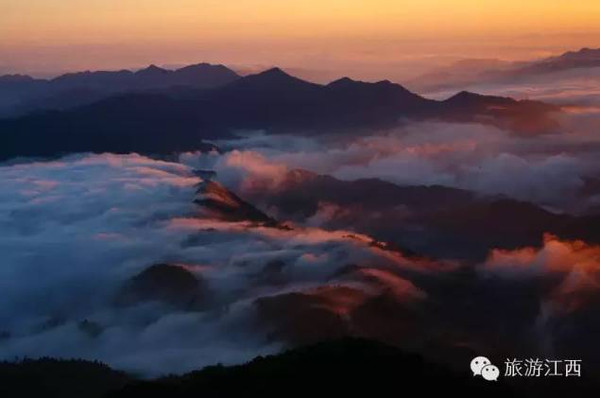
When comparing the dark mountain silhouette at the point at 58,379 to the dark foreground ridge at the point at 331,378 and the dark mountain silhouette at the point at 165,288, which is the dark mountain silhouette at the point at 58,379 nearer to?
the dark foreground ridge at the point at 331,378

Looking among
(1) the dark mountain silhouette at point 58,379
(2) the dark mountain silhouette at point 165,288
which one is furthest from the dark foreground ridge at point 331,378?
(2) the dark mountain silhouette at point 165,288

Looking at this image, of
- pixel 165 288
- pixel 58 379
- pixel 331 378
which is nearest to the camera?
pixel 331 378

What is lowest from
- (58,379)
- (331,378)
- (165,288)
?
(165,288)

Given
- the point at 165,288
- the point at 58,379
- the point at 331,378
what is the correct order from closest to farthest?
1. the point at 331,378
2. the point at 58,379
3. the point at 165,288

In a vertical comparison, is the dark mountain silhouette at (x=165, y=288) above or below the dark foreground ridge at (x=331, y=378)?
below

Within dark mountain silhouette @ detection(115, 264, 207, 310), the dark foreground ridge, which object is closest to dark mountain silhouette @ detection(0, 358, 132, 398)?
the dark foreground ridge

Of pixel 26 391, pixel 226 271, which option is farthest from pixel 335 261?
pixel 26 391

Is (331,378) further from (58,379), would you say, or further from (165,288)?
(165,288)

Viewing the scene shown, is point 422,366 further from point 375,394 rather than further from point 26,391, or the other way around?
point 26,391

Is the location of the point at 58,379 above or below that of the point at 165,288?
above

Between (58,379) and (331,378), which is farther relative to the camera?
(58,379)

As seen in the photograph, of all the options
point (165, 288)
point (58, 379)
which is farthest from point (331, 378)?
point (165, 288)
